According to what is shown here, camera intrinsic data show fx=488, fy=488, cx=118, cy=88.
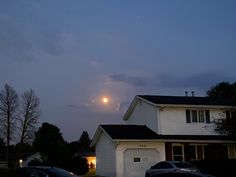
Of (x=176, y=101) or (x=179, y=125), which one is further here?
(x=176, y=101)

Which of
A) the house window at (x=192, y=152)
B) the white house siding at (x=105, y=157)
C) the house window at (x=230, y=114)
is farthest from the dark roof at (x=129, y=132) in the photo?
the house window at (x=230, y=114)

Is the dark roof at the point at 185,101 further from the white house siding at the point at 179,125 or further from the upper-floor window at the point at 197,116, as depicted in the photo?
the white house siding at the point at 179,125

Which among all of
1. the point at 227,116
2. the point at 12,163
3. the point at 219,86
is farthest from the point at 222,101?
the point at 12,163

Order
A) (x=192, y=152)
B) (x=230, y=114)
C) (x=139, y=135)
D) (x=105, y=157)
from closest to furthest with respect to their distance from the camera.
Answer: (x=139, y=135) < (x=192, y=152) < (x=105, y=157) < (x=230, y=114)

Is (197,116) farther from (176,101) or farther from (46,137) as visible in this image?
(46,137)

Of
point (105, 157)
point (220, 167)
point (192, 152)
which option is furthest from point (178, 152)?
point (220, 167)

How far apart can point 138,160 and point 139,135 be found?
1.98 meters

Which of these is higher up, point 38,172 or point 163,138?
point 163,138

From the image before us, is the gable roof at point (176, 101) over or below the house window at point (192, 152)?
over

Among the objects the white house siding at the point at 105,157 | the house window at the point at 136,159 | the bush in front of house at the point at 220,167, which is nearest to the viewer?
the bush in front of house at the point at 220,167

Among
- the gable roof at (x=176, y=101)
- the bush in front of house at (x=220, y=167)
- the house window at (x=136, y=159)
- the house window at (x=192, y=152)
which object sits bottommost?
the bush in front of house at (x=220, y=167)

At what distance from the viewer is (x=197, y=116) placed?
135 feet

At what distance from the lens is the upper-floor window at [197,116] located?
4084cm

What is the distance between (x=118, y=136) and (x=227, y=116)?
32.3 feet
